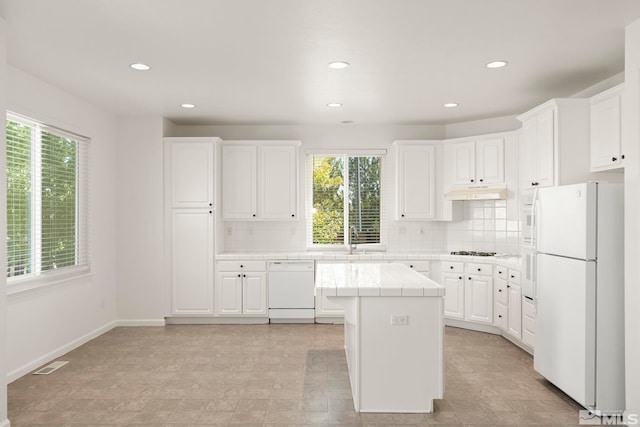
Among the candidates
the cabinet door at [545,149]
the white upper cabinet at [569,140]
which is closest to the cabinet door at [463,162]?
the cabinet door at [545,149]

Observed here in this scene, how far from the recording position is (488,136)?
18.8ft

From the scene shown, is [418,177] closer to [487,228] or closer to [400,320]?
[487,228]

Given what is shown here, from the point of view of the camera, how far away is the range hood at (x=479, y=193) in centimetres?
556

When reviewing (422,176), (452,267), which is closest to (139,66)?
(422,176)

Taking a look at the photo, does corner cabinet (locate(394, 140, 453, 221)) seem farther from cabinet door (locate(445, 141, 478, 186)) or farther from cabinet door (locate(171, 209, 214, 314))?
cabinet door (locate(171, 209, 214, 314))

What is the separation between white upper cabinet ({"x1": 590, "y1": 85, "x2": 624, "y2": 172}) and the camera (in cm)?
354

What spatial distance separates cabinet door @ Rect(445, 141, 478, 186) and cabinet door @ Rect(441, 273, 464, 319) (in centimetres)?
119

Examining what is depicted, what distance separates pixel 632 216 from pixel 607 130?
3.13ft

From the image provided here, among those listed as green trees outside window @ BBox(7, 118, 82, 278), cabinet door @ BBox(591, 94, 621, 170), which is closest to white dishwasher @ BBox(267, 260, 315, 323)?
green trees outside window @ BBox(7, 118, 82, 278)

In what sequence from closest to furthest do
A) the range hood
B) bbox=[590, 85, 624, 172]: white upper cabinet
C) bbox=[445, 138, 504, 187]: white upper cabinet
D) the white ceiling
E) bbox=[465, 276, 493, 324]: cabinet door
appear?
the white ceiling → bbox=[590, 85, 624, 172]: white upper cabinet → bbox=[465, 276, 493, 324]: cabinet door → the range hood → bbox=[445, 138, 504, 187]: white upper cabinet

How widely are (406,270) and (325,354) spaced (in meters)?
1.20

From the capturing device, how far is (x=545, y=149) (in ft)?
14.0

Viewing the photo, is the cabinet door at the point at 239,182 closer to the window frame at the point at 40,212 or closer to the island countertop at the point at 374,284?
the window frame at the point at 40,212

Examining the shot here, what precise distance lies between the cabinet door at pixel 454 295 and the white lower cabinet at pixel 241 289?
7.45ft
